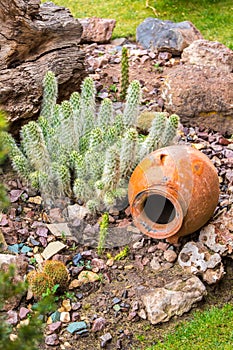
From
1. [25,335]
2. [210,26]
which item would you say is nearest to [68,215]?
[25,335]

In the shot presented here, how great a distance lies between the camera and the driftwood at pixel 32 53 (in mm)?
5609

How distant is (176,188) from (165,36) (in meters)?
4.10

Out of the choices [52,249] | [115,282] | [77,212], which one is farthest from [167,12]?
[115,282]

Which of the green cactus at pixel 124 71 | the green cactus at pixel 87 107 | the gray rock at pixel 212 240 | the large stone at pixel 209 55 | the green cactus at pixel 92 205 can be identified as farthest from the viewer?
the large stone at pixel 209 55

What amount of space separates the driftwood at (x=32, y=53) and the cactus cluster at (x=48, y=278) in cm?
171

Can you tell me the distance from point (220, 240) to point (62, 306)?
55.6 inches

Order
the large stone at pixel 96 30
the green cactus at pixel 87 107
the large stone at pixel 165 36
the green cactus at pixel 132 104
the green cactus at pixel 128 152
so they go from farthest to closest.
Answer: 1. the large stone at pixel 96 30
2. the large stone at pixel 165 36
3. the green cactus at pixel 87 107
4. the green cactus at pixel 132 104
5. the green cactus at pixel 128 152

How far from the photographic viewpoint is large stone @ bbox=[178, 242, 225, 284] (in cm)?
469

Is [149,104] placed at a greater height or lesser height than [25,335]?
lesser

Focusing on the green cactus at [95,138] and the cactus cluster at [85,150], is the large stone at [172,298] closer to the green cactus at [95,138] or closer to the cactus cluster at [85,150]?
the cactus cluster at [85,150]

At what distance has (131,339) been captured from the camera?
4277 millimetres

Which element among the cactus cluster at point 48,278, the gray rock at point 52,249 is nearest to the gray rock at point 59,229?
the gray rock at point 52,249

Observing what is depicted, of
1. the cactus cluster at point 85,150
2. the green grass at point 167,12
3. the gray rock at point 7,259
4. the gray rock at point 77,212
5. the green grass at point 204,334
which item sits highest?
the cactus cluster at point 85,150

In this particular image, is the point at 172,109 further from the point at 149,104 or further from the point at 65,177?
the point at 65,177
